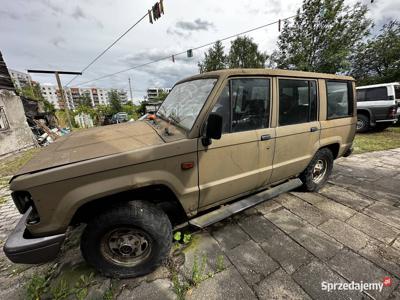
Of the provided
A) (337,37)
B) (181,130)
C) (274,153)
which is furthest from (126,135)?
(337,37)

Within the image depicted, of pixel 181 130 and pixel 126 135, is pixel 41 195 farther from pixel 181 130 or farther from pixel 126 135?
pixel 181 130

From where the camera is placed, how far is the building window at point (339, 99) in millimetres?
2930

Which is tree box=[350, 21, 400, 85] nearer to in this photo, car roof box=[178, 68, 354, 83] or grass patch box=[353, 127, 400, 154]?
grass patch box=[353, 127, 400, 154]

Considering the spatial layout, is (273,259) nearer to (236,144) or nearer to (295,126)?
(236,144)

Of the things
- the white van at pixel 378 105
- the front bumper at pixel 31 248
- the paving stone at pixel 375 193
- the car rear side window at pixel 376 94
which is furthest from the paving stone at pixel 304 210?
the car rear side window at pixel 376 94

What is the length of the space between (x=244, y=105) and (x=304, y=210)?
2.04 meters

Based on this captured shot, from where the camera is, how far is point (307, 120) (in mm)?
2709

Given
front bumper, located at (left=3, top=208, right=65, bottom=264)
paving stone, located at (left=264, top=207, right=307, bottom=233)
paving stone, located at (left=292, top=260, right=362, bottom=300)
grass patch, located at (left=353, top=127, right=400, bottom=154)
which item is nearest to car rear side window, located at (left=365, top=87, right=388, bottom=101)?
grass patch, located at (left=353, top=127, right=400, bottom=154)

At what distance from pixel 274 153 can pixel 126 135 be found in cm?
195

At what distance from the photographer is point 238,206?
7.84 ft

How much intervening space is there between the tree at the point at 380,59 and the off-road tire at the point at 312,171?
16.5 meters

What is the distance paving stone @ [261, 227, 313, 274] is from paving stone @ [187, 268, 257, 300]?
0.52m

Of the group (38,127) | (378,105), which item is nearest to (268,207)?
(378,105)

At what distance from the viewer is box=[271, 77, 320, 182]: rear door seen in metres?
2.43
